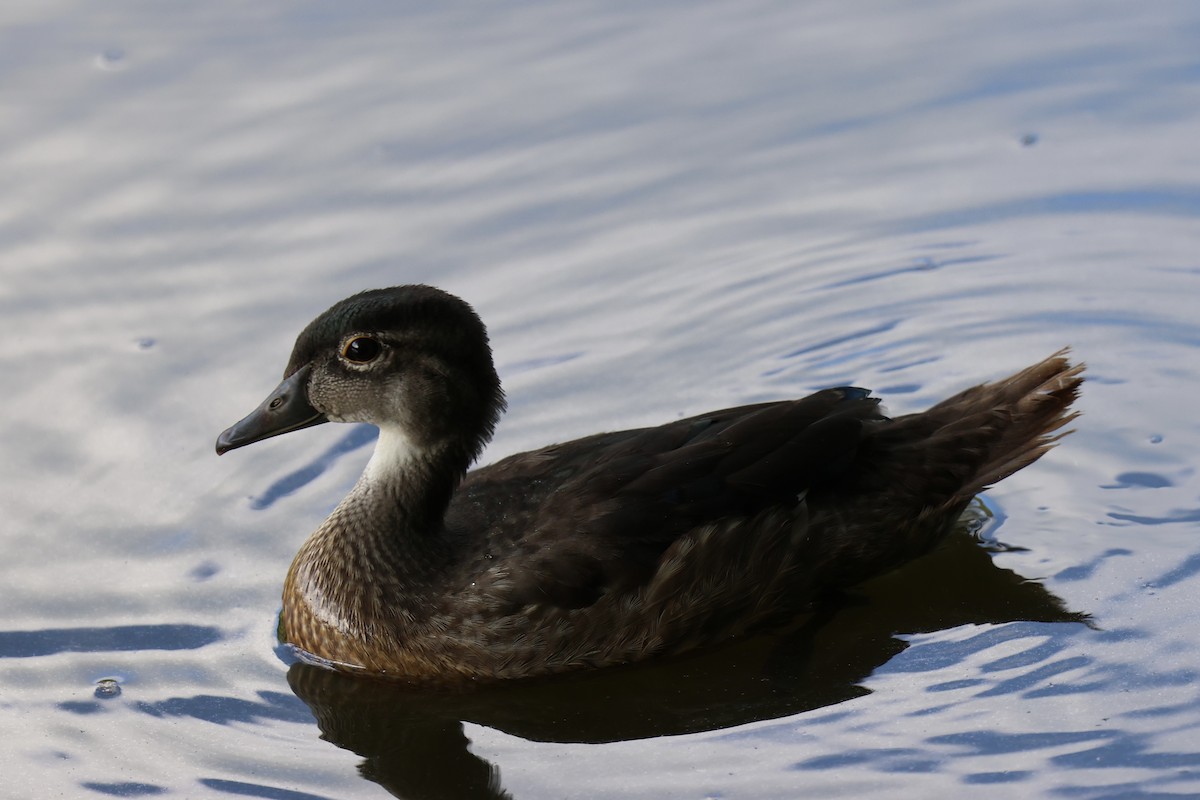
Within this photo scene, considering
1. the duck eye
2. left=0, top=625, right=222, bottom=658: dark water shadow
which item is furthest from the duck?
left=0, top=625, right=222, bottom=658: dark water shadow

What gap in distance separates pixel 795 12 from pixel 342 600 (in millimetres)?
Answer: 6295

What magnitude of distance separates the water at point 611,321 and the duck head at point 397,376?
3.31 feet

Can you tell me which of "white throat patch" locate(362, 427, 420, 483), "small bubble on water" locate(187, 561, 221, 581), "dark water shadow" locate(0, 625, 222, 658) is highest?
"white throat patch" locate(362, 427, 420, 483)

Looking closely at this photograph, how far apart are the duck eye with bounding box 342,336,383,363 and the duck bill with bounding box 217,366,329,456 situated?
0.19m

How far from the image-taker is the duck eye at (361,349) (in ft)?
24.3

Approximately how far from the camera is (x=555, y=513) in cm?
732

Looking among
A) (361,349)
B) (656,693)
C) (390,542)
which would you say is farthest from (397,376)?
(656,693)

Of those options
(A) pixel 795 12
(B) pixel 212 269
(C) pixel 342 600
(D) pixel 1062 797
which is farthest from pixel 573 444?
(A) pixel 795 12

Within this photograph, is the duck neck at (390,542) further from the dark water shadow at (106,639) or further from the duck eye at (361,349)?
the dark water shadow at (106,639)

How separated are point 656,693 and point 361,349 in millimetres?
1884

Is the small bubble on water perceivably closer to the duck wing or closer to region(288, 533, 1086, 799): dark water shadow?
region(288, 533, 1086, 799): dark water shadow

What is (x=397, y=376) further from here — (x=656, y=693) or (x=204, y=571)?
(x=656, y=693)

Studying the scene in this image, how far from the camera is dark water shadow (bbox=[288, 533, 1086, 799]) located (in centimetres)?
699

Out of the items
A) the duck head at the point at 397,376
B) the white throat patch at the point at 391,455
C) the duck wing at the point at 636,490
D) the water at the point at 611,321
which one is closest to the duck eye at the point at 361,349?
the duck head at the point at 397,376
